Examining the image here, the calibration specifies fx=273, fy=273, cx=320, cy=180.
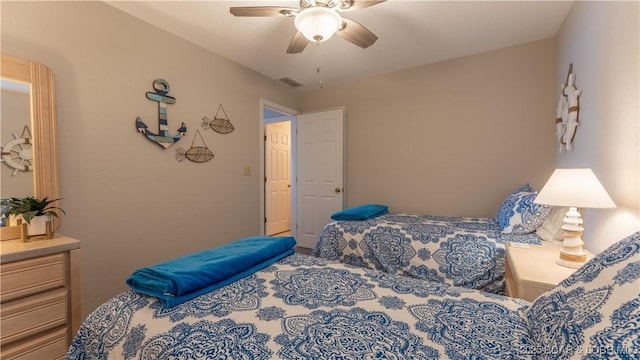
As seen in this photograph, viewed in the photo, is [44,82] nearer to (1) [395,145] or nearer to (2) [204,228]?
(2) [204,228]

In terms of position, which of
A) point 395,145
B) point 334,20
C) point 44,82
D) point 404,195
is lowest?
point 404,195

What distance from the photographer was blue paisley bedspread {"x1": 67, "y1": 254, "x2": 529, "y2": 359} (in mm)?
800

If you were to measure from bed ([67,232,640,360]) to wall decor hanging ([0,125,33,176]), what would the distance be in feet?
4.10

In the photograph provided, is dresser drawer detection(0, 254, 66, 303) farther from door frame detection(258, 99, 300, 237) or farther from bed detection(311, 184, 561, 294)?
door frame detection(258, 99, 300, 237)

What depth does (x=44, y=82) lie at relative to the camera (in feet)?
5.71

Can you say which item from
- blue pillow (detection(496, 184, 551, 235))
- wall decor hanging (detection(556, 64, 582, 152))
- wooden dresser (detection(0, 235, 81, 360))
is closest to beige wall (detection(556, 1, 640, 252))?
wall decor hanging (detection(556, 64, 582, 152))

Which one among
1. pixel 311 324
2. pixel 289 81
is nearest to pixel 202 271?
pixel 311 324

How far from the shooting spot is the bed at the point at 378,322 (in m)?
0.63

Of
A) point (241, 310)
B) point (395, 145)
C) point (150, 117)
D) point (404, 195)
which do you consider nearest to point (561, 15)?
point (395, 145)

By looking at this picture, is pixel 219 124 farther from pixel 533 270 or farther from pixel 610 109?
pixel 610 109

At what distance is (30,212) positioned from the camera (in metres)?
1.55

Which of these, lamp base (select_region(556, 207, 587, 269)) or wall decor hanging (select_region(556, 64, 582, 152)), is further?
wall decor hanging (select_region(556, 64, 582, 152))

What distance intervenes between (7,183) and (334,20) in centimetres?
219

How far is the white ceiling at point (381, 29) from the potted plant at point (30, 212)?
1.57m
